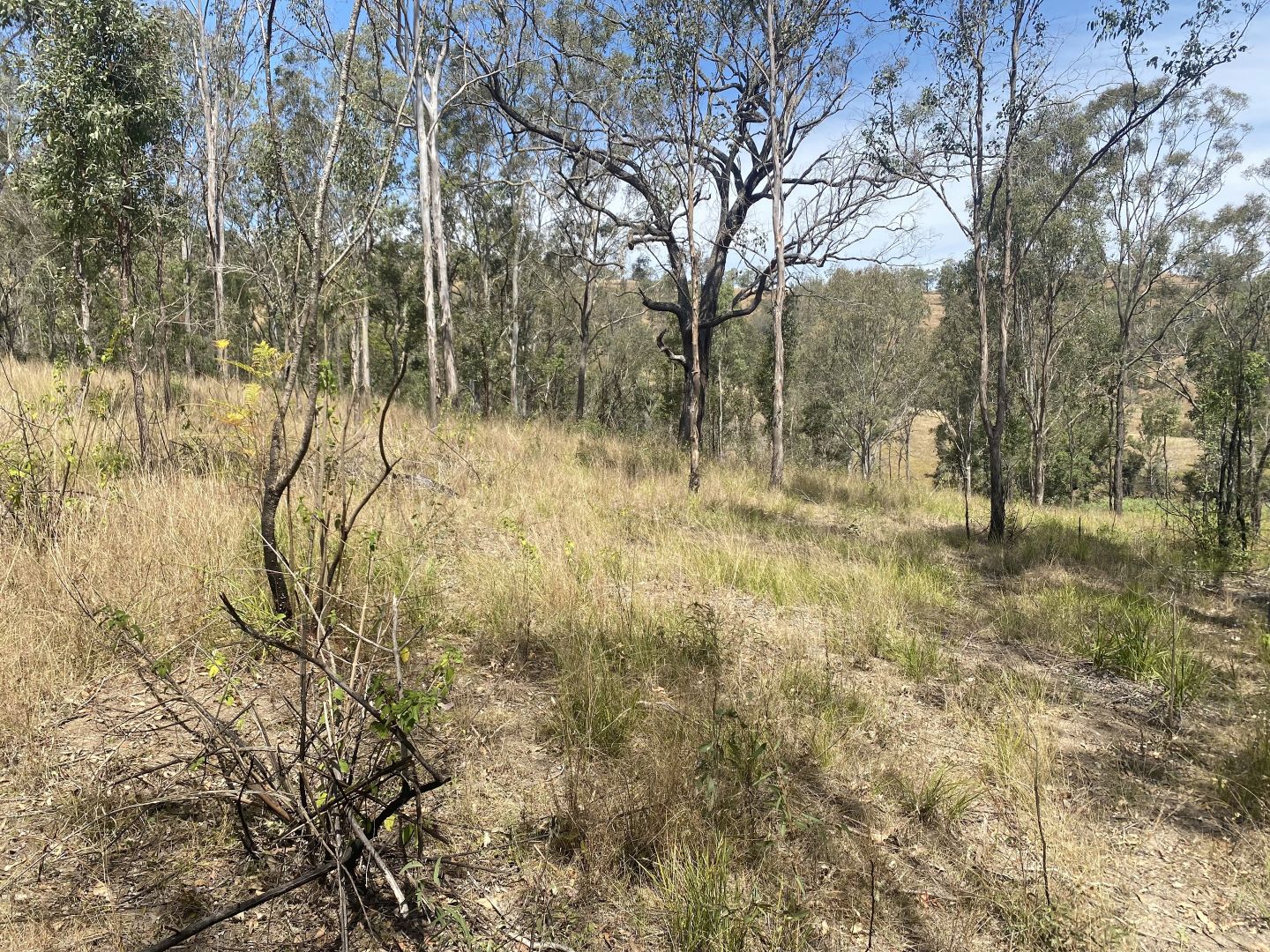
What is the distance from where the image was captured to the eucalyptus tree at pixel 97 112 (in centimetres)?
677

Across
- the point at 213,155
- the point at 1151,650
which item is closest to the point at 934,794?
the point at 1151,650

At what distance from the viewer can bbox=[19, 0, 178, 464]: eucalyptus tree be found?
677 centimetres

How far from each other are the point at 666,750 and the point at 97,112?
29.4ft

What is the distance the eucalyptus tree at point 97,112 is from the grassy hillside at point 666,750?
3.38 m

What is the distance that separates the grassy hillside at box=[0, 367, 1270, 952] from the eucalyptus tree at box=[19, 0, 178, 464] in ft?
11.1

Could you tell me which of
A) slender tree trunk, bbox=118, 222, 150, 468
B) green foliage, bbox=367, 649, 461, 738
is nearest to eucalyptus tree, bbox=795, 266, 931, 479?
slender tree trunk, bbox=118, 222, 150, 468

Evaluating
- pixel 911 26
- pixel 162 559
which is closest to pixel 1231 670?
pixel 162 559

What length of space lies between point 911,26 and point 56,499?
10.2 meters

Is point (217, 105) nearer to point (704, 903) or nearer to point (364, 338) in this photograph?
point (364, 338)

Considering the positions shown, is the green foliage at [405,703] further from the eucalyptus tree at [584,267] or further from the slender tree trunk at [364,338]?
the eucalyptus tree at [584,267]

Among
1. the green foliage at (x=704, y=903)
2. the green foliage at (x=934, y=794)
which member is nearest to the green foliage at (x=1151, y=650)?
the green foliage at (x=934, y=794)

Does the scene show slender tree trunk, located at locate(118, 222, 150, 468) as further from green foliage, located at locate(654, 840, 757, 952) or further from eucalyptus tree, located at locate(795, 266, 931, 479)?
eucalyptus tree, located at locate(795, 266, 931, 479)

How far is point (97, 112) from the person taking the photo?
6.80 meters

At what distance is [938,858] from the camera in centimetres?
230
